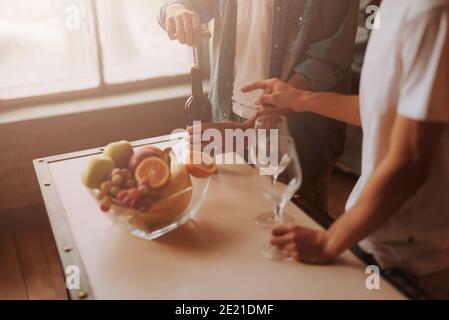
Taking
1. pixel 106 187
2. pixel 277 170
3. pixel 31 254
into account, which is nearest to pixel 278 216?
pixel 277 170

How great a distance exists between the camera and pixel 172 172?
1.09 metres

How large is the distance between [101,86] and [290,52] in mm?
1364

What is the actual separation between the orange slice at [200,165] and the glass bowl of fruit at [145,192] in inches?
4.5

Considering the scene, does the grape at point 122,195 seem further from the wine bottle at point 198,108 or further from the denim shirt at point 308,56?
the denim shirt at point 308,56

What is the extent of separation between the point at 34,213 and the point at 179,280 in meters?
1.82

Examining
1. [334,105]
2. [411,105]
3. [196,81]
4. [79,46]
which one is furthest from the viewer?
[79,46]

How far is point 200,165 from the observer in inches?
50.6

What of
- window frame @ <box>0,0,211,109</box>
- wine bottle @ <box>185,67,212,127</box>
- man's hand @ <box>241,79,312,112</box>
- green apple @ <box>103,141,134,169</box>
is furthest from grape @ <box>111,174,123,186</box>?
window frame @ <box>0,0,211,109</box>

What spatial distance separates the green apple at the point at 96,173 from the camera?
1082mm

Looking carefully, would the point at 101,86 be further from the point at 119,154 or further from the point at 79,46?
the point at 119,154

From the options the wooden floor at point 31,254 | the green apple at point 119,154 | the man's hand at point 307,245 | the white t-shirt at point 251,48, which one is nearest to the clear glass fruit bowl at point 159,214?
the green apple at point 119,154

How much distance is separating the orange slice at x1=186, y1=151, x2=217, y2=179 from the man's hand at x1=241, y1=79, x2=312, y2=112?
194 mm

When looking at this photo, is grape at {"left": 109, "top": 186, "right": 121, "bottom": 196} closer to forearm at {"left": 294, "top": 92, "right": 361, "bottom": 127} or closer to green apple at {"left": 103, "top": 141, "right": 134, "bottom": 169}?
green apple at {"left": 103, "top": 141, "right": 134, "bottom": 169}

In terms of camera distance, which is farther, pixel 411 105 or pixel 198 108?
pixel 198 108
